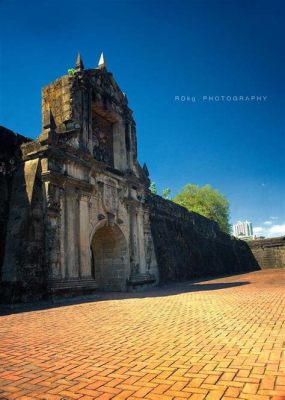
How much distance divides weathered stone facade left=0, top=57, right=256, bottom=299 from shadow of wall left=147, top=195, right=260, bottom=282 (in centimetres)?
12

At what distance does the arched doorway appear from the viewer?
12961mm

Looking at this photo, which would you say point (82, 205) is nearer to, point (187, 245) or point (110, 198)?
point (110, 198)

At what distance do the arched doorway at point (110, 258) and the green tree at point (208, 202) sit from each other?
89.6 feet

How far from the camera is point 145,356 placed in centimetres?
366

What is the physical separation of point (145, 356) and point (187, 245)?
57.0 ft

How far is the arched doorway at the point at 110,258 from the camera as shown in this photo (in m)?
13.0

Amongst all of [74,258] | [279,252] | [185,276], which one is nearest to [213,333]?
[74,258]

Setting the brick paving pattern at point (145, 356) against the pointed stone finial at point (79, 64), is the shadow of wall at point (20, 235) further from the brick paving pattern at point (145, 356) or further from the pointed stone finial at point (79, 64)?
the pointed stone finial at point (79, 64)

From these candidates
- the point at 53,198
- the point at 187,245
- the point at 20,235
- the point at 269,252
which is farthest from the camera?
the point at 269,252

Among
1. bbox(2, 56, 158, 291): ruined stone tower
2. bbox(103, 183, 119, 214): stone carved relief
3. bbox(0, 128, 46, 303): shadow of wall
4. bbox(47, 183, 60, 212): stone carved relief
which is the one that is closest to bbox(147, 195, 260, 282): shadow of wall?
bbox(2, 56, 158, 291): ruined stone tower

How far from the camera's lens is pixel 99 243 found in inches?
532

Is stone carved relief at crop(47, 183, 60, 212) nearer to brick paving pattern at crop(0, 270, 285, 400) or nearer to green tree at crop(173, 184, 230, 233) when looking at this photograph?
brick paving pattern at crop(0, 270, 285, 400)

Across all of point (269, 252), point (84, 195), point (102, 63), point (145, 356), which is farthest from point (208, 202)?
point (145, 356)

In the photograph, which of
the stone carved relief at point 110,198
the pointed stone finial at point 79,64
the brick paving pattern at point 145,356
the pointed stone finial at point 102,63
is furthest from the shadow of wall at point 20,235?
the pointed stone finial at point 102,63
